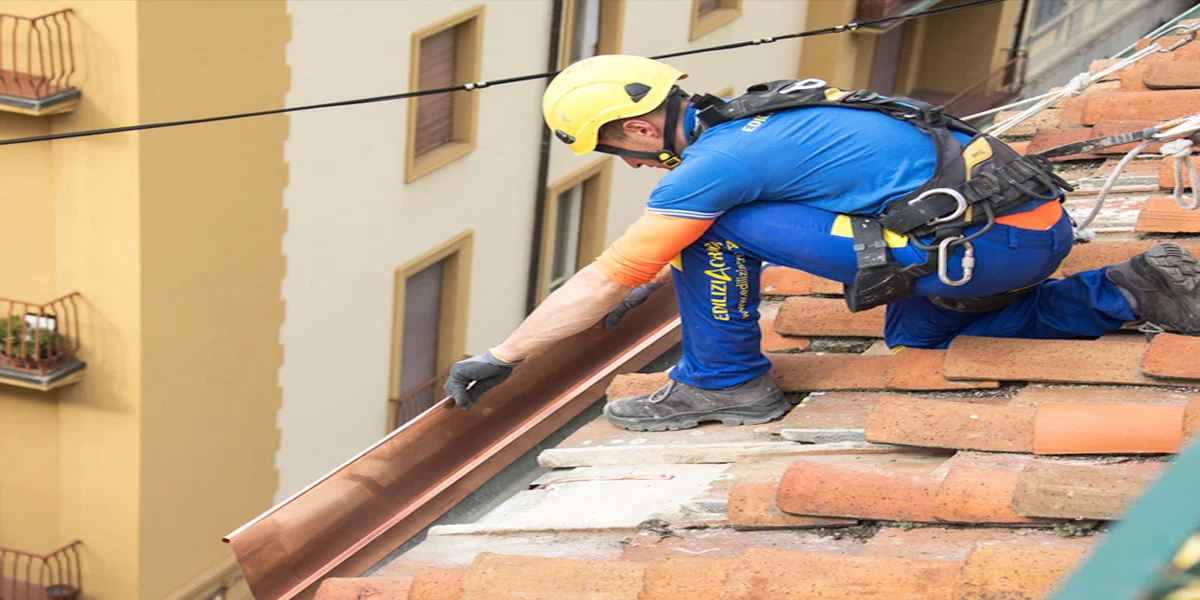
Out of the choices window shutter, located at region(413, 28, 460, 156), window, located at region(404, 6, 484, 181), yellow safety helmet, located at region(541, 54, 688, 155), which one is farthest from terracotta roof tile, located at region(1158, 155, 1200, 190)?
window shutter, located at region(413, 28, 460, 156)

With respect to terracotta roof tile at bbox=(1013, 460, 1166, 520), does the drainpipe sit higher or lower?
lower

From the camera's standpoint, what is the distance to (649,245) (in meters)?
3.78

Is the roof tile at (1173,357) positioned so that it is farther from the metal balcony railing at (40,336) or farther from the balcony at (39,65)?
the metal balcony railing at (40,336)

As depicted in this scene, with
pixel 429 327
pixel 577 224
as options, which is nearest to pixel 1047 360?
pixel 429 327

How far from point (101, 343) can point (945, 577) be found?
8.20 metres

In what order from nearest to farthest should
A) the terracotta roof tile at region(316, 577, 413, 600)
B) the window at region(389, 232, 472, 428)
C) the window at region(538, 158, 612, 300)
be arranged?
the terracotta roof tile at region(316, 577, 413, 600), the window at region(389, 232, 472, 428), the window at region(538, 158, 612, 300)

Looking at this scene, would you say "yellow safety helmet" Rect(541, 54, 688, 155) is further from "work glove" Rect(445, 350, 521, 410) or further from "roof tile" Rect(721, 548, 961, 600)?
"roof tile" Rect(721, 548, 961, 600)

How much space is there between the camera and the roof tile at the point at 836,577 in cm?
267

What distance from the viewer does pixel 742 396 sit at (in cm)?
427

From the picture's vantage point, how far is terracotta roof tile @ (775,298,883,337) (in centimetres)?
479

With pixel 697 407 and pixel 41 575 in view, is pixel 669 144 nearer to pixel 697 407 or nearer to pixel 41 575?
pixel 697 407

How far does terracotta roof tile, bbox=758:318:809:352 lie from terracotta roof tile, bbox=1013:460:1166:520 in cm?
178

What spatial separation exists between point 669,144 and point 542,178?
395 inches

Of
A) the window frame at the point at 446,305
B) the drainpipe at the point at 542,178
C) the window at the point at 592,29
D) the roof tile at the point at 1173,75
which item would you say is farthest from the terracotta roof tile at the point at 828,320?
the window at the point at 592,29
